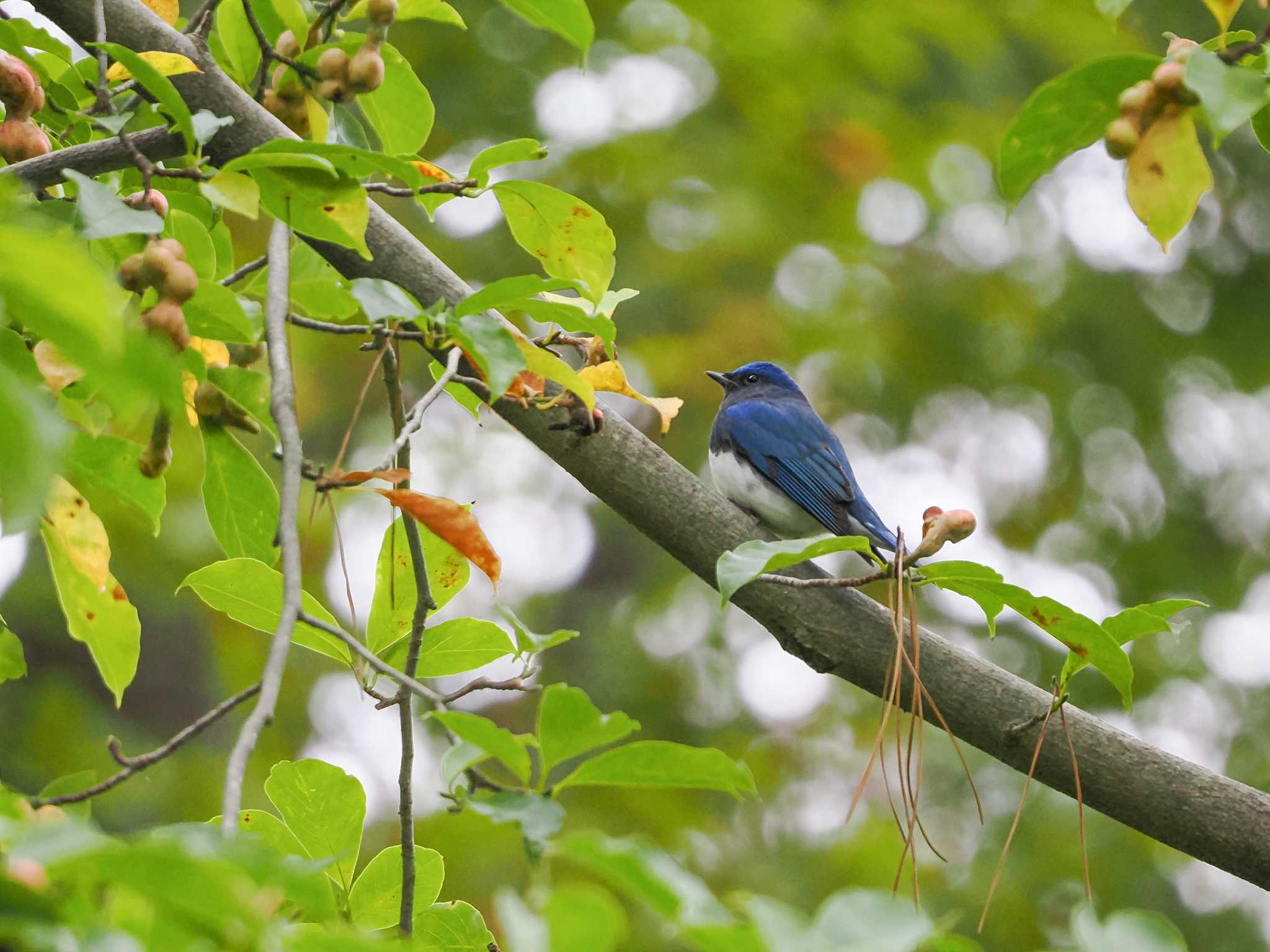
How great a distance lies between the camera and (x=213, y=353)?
2.03m

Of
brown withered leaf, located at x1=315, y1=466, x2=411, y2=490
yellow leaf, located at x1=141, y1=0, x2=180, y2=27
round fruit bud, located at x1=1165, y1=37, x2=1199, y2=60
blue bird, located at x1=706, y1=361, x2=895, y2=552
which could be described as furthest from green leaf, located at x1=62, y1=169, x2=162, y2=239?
blue bird, located at x1=706, y1=361, x2=895, y2=552

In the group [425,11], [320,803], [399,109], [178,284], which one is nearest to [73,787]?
[320,803]

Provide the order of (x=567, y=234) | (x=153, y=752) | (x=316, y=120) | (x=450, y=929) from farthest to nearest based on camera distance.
Answer: (x=316, y=120), (x=567, y=234), (x=450, y=929), (x=153, y=752)

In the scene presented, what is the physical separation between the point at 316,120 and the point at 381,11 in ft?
1.41

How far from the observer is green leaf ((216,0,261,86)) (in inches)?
87.1

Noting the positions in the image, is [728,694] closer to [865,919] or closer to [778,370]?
[778,370]

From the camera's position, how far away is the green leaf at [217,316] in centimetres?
165

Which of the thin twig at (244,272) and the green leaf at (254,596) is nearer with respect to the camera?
the green leaf at (254,596)

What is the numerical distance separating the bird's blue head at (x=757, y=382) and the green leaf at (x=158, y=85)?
379 centimetres

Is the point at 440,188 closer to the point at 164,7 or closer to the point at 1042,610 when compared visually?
the point at 164,7

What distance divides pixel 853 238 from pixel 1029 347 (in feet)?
5.12

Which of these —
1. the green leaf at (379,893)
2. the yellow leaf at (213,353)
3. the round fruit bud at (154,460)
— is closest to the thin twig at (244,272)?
the yellow leaf at (213,353)

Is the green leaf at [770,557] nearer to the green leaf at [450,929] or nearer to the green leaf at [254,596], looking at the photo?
the green leaf at [254,596]

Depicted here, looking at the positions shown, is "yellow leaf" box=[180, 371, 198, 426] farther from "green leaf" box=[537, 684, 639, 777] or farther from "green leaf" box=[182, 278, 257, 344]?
"green leaf" box=[537, 684, 639, 777]
